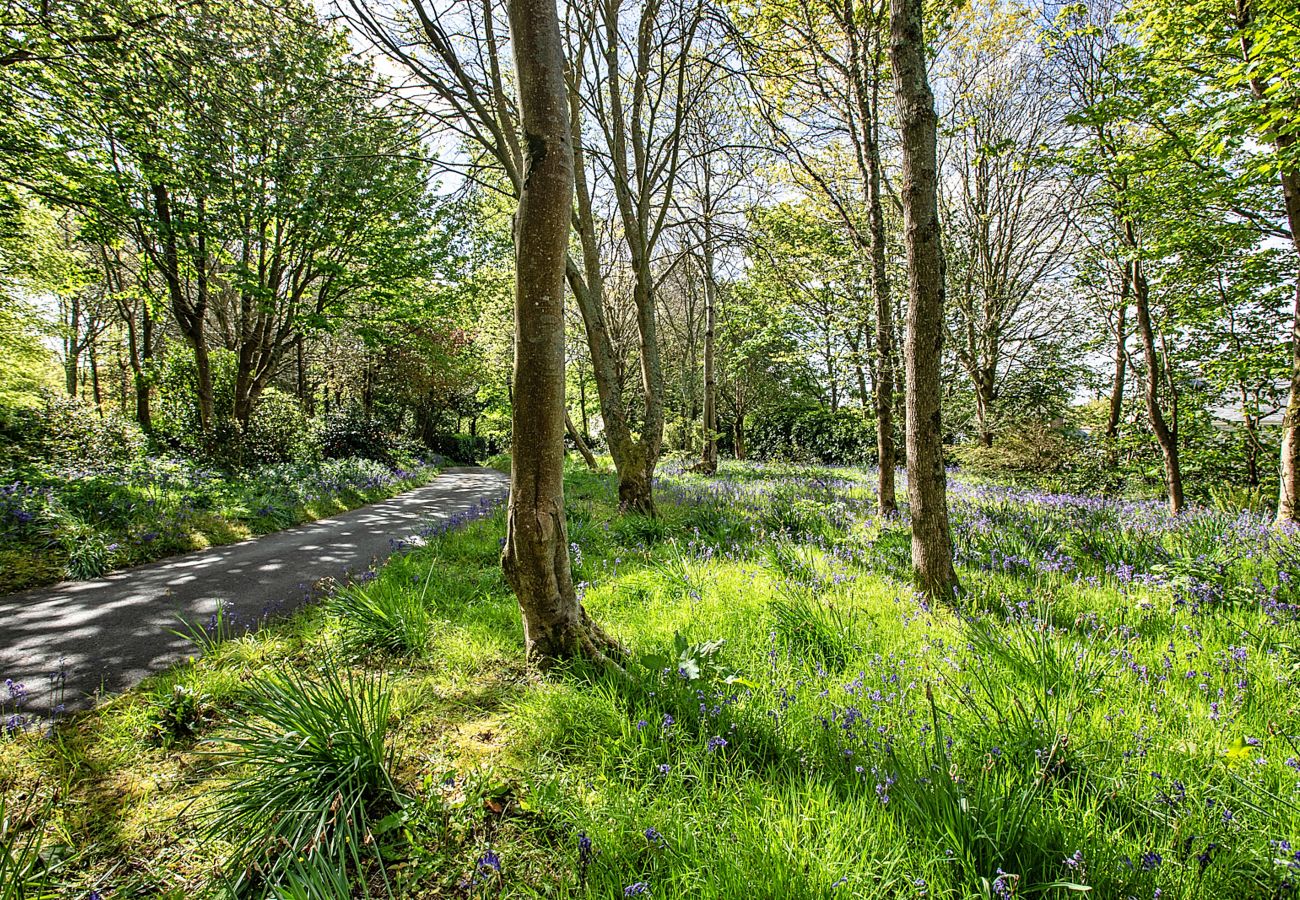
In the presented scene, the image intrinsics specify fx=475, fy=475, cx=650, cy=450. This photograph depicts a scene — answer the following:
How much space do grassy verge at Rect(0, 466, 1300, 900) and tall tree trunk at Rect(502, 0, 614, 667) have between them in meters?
0.56

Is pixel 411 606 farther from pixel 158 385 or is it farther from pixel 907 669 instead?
pixel 158 385

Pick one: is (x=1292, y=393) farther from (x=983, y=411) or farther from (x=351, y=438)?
(x=351, y=438)

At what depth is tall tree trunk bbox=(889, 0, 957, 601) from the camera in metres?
3.52

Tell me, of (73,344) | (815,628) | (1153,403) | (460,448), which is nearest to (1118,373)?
(1153,403)

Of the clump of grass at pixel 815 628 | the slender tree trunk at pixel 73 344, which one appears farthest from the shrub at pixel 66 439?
the slender tree trunk at pixel 73 344

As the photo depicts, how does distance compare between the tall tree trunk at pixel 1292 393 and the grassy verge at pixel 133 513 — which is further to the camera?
the tall tree trunk at pixel 1292 393

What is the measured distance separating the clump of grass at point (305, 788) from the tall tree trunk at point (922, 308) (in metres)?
3.72

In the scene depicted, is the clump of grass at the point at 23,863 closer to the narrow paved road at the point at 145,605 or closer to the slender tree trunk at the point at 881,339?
the narrow paved road at the point at 145,605

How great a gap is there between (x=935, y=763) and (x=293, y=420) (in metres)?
21.6

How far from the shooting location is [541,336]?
8.76ft

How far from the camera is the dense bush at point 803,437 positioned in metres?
Result: 20.8

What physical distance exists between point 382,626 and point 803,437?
23.8 metres

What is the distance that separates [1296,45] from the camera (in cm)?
419

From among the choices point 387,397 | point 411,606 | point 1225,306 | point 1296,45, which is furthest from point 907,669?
point 387,397
